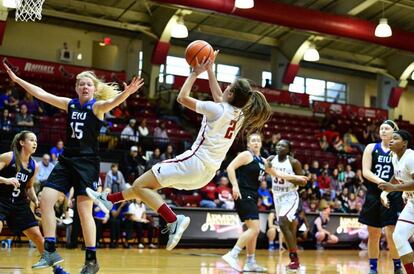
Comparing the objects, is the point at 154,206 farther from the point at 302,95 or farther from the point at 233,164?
the point at 302,95

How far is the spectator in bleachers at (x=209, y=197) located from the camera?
15133 millimetres

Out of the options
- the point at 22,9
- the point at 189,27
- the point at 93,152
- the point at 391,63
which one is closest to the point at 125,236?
the point at 22,9

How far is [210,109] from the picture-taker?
5617 millimetres

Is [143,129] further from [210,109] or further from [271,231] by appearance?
[210,109]

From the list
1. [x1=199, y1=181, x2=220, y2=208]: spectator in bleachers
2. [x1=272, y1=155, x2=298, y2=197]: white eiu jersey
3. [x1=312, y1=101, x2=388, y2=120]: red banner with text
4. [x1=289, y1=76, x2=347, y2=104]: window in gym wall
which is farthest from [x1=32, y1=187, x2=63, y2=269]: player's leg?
[x1=289, y1=76, x2=347, y2=104]: window in gym wall

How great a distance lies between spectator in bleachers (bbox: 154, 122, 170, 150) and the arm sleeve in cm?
1222

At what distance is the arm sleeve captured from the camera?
5621 millimetres

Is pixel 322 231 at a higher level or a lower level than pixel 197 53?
lower

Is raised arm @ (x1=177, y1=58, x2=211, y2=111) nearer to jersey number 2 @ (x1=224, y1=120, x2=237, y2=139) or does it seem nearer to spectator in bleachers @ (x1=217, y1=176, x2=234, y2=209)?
jersey number 2 @ (x1=224, y1=120, x2=237, y2=139)

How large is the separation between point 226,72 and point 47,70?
9.55 m

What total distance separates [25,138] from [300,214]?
999 cm

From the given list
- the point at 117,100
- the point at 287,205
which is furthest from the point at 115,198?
the point at 287,205

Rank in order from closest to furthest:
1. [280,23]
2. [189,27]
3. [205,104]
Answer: [205,104] → [280,23] → [189,27]

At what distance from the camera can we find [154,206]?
5793mm
